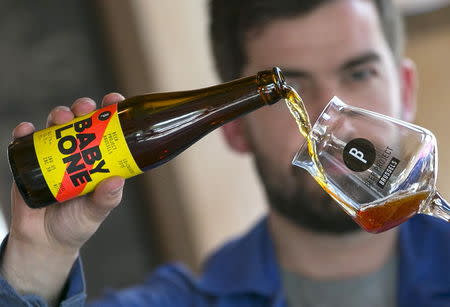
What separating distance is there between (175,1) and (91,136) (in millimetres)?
1313

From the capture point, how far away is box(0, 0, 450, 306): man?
133cm

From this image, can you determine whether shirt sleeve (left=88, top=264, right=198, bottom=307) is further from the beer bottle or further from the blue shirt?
the beer bottle

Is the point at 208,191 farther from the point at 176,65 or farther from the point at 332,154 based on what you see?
the point at 332,154

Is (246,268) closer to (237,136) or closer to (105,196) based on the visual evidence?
(237,136)

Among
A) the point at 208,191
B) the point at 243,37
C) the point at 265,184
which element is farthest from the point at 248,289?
the point at 208,191

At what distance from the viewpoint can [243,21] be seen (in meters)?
1.45

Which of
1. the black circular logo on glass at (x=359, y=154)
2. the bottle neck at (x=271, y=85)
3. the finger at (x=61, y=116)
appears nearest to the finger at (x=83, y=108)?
the finger at (x=61, y=116)

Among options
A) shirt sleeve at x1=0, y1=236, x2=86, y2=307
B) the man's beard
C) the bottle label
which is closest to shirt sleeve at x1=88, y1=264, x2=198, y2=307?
the man's beard

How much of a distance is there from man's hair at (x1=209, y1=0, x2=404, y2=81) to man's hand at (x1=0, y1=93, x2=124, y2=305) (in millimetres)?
629

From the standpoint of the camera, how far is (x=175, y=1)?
204 cm

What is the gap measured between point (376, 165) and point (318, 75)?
601 millimetres

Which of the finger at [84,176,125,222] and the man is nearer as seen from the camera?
the finger at [84,176,125,222]

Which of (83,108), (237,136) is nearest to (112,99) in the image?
(83,108)

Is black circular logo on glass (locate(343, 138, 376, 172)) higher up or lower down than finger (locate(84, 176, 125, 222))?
higher up
